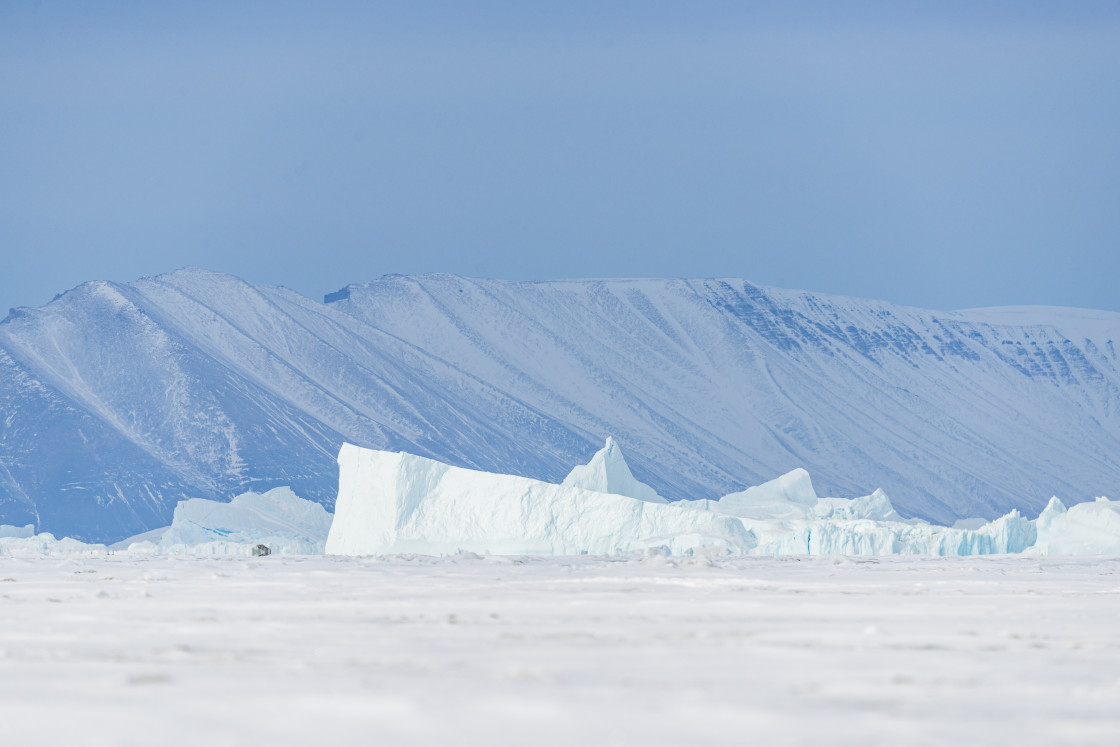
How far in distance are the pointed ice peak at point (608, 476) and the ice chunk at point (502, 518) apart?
6707 millimetres

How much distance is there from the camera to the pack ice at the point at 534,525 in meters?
30.5

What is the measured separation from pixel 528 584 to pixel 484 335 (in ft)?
341

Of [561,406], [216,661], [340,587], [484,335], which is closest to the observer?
[216,661]

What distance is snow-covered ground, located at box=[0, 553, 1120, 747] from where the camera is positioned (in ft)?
19.3

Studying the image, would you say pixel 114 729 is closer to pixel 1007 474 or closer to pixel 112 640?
pixel 112 640

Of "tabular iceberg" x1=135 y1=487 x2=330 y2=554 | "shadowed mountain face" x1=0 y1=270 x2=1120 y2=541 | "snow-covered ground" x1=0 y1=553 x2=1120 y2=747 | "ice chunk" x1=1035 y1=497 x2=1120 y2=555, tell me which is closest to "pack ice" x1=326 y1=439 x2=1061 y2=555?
"ice chunk" x1=1035 y1=497 x2=1120 y2=555

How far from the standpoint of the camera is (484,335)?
11781 cm

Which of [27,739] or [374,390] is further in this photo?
[374,390]

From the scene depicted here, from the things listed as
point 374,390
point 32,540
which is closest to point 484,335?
point 374,390

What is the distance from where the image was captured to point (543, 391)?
368 ft

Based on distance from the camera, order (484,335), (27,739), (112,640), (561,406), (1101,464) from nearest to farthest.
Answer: (27,739)
(112,640)
(561,406)
(484,335)
(1101,464)

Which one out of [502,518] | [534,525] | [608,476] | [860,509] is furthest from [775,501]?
[502,518]

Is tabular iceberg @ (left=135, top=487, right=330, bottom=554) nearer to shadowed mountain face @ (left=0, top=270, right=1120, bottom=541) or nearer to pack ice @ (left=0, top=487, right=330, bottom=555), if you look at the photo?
pack ice @ (left=0, top=487, right=330, bottom=555)

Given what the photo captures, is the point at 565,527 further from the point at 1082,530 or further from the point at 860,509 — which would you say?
the point at 860,509
